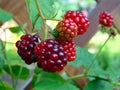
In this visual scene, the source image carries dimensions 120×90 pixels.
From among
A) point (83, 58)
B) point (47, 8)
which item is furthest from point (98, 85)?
point (47, 8)

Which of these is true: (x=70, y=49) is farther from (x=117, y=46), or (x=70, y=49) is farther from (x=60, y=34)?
(x=117, y=46)

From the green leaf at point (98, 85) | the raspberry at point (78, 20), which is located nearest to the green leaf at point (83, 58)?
the green leaf at point (98, 85)

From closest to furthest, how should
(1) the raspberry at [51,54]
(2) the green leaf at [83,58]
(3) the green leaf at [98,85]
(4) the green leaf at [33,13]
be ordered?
(1) the raspberry at [51,54] < (4) the green leaf at [33,13] < (3) the green leaf at [98,85] < (2) the green leaf at [83,58]

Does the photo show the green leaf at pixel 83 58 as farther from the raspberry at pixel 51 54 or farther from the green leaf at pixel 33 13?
the raspberry at pixel 51 54

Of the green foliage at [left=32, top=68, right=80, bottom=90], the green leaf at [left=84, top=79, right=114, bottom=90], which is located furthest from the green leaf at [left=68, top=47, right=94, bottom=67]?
the green foliage at [left=32, top=68, right=80, bottom=90]

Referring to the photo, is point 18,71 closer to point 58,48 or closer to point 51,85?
point 51,85

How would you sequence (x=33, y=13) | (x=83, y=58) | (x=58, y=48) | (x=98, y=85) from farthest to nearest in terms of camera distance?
(x=83, y=58) < (x=98, y=85) < (x=33, y=13) < (x=58, y=48)

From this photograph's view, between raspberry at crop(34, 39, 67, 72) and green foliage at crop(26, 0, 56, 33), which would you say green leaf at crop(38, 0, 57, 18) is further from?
raspberry at crop(34, 39, 67, 72)
